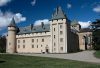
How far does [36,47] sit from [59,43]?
12.2 meters

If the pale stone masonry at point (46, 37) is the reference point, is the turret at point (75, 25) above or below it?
above

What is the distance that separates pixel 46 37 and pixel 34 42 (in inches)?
266

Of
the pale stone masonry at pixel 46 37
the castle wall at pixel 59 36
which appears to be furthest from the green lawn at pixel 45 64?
the pale stone masonry at pixel 46 37

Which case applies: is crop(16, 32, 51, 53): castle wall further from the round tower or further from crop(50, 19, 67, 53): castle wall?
crop(50, 19, 67, 53): castle wall

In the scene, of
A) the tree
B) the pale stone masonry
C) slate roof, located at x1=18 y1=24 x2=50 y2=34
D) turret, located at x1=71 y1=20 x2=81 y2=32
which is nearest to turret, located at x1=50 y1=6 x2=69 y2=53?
the pale stone masonry

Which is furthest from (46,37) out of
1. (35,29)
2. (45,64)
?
(45,64)

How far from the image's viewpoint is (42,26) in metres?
80.8

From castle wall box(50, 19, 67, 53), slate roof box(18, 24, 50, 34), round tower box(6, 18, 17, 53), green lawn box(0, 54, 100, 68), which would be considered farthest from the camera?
round tower box(6, 18, 17, 53)

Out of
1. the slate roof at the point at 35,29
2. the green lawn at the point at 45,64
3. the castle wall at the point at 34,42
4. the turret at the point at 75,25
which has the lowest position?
the green lawn at the point at 45,64

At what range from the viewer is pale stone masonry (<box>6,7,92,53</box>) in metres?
71.5

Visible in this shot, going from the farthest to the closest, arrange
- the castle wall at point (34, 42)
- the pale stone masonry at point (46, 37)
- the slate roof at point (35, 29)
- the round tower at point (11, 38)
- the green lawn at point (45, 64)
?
the round tower at point (11, 38)
the slate roof at point (35, 29)
the castle wall at point (34, 42)
the pale stone masonry at point (46, 37)
the green lawn at point (45, 64)

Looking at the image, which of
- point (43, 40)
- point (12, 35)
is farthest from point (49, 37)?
point (12, 35)

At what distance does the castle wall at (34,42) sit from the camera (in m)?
76.8

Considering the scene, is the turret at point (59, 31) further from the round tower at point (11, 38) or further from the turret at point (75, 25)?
the turret at point (75, 25)
